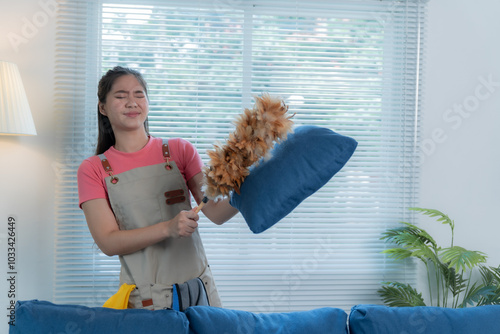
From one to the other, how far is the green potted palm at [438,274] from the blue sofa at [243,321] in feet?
2.31

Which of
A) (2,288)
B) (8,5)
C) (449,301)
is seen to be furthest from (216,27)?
(449,301)

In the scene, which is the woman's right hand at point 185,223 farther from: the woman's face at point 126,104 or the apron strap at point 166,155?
the woman's face at point 126,104

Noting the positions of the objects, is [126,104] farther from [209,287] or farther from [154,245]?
[209,287]

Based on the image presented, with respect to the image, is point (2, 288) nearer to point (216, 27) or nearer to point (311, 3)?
point (216, 27)

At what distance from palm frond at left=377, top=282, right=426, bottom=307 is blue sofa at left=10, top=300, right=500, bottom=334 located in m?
0.78

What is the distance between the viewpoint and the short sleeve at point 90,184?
181 cm

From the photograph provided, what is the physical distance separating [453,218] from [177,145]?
1.67 metres

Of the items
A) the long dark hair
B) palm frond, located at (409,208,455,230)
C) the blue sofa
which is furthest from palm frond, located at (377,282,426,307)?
the long dark hair

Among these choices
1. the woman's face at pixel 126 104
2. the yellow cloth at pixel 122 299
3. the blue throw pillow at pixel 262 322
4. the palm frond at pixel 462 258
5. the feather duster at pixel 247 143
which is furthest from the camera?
the palm frond at pixel 462 258

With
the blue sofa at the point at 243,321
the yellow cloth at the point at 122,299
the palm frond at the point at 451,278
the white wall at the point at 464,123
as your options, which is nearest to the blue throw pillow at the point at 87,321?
the blue sofa at the point at 243,321

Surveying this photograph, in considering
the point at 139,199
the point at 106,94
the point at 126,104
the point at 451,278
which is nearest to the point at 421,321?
the point at 451,278

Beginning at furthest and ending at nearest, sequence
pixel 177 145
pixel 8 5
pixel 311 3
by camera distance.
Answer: pixel 311 3 < pixel 8 5 < pixel 177 145

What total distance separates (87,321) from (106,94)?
885 mm

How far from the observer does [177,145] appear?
1979 mm
